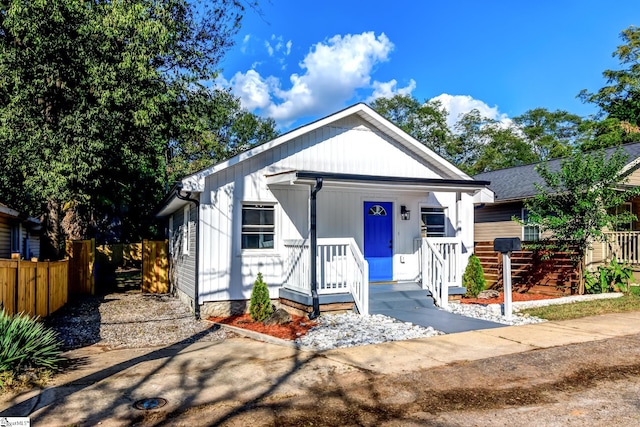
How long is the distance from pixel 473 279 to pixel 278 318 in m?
5.37

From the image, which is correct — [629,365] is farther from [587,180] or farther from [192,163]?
[192,163]

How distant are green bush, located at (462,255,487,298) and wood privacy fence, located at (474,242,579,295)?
2.28 m

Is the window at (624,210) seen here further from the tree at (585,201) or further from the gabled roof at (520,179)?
the tree at (585,201)

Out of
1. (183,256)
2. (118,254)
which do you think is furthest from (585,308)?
(118,254)

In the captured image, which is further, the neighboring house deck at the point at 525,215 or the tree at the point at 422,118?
the tree at the point at 422,118

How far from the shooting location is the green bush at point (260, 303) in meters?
9.05

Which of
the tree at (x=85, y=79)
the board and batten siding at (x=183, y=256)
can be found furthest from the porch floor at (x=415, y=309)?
the tree at (x=85, y=79)

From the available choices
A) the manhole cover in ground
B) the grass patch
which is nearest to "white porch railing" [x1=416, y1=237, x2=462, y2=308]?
the grass patch

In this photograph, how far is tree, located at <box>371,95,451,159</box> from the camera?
36.2 m

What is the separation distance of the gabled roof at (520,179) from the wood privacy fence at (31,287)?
13615mm

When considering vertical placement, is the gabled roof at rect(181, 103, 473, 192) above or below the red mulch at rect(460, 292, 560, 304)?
above

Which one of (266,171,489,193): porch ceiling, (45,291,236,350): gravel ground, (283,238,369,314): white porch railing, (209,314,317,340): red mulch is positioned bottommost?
(45,291,236,350): gravel ground

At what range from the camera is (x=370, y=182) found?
9320 mm

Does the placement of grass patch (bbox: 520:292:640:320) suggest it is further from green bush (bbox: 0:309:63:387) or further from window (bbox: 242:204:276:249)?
green bush (bbox: 0:309:63:387)
